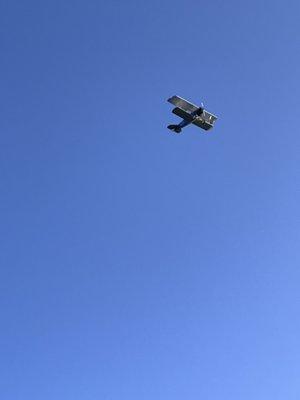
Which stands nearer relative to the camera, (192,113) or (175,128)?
(192,113)

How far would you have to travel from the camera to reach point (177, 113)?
27.5 meters

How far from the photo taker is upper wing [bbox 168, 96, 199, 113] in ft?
89.7

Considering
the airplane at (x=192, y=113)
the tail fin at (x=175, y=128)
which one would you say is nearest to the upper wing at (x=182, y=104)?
the airplane at (x=192, y=113)

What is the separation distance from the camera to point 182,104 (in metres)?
27.5

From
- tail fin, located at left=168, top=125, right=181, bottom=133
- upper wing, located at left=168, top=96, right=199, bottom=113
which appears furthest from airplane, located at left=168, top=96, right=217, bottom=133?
tail fin, located at left=168, top=125, right=181, bottom=133

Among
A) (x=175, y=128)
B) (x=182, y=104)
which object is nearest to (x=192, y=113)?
(x=182, y=104)

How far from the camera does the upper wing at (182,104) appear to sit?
89.7 ft

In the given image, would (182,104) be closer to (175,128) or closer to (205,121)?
(205,121)

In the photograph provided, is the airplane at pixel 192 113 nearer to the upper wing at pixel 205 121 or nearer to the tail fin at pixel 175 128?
the upper wing at pixel 205 121

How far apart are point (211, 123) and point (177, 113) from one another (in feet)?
4.73

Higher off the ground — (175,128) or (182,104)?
(175,128)

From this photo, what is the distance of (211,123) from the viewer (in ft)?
90.8

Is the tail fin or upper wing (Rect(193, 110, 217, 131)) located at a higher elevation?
the tail fin

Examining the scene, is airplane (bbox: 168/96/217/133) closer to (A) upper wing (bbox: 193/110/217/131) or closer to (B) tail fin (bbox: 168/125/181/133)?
(A) upper wing (bbox: 193/110/217/131)
